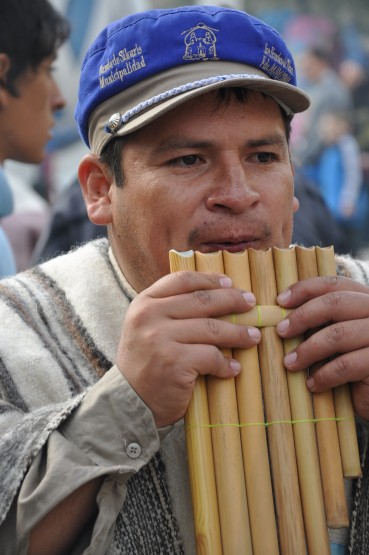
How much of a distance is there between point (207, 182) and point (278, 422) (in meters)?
0.59

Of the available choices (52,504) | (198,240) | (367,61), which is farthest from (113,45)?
(367,61)

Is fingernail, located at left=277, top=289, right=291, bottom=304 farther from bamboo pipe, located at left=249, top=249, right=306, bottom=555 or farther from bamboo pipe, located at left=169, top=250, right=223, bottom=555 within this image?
bamboo pipe, located at left=169, top=250, right=223, bottom=555

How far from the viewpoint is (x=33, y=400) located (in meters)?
2.38

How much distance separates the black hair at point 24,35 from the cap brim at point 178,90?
1.79 metres

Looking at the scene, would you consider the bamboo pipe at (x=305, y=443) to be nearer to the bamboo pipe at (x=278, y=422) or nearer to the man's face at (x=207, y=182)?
the bamboo pipe at (x=278, y=422)

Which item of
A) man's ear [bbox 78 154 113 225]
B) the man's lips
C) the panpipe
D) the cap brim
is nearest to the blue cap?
the cap brim

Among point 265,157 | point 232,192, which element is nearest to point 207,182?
point 232,192

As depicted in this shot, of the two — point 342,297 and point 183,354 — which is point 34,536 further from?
point 342,297

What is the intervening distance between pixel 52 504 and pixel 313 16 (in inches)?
410

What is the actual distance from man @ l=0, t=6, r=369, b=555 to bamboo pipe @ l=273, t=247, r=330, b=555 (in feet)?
0.13

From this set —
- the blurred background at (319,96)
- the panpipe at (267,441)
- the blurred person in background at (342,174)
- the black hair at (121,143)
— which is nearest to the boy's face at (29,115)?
the black hair at (121,143)

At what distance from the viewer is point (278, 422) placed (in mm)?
2193

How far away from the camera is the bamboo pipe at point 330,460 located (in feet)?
7.18

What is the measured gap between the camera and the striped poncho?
210 cm
